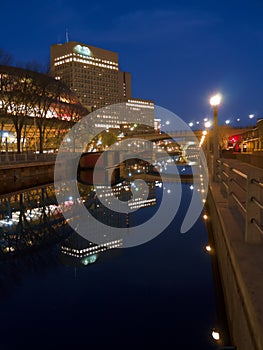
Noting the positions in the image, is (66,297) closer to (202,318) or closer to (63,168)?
(202,318)

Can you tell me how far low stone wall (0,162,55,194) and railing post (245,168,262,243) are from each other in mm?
24105

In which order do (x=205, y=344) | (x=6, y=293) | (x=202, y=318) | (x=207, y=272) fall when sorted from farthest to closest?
1. (x=207, y=272)
2. (x=6, y=293)
3. (x=202, y=318)
4. (x=205, y=344)

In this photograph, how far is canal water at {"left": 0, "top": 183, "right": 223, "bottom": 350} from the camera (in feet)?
18.0

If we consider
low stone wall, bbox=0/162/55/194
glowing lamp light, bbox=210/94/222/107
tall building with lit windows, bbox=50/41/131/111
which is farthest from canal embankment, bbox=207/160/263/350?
tall building with lit windows, bbox=50/41/131/111

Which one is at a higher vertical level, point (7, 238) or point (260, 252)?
point (260, 252)

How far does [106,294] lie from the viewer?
7105 millimetres

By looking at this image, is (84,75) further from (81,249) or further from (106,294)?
(106,294)

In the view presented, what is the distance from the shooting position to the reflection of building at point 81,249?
9.45 meters

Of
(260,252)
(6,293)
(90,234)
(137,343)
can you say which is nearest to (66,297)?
(6,293)

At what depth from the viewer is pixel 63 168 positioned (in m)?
46.8

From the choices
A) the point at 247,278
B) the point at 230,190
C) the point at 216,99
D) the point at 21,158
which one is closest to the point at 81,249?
the point at 230,190

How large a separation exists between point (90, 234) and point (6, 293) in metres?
4.85

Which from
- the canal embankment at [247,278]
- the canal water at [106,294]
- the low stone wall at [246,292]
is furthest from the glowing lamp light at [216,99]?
the low stone wall at [246,292]

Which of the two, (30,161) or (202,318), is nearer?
(202,318)
